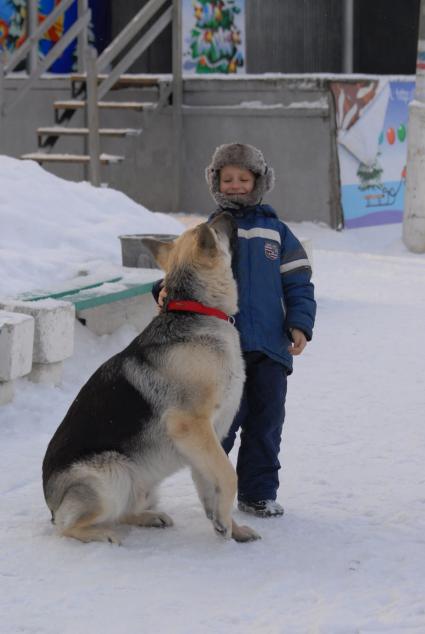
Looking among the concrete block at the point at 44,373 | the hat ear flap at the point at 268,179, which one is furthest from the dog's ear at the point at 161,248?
the concrete block at the point at 44,373

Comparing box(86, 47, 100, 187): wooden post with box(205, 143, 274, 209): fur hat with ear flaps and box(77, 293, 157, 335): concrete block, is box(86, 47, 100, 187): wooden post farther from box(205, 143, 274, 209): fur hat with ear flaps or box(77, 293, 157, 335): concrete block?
box(205, 143, 274, 209): fur hat with ear flaps

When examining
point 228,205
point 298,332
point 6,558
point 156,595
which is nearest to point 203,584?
point 156,595

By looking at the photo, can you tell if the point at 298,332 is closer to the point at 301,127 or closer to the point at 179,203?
the point at 301,127

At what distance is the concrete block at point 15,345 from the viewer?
574 centimetres

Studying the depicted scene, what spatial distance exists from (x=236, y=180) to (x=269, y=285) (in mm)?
438

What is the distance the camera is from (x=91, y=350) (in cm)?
716

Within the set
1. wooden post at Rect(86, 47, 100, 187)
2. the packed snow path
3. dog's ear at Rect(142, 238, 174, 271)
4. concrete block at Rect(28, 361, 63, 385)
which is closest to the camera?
the packed snow path

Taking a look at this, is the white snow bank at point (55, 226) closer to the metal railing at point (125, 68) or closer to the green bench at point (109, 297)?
the green bench at point (109, 297)

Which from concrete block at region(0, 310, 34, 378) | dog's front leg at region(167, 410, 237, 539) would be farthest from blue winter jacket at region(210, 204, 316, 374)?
concrete block at region(0, 310, 34, 378)

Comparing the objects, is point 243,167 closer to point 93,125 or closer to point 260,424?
point 260,424

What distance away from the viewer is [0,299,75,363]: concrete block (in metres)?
6.17

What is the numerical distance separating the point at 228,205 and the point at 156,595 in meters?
1.62

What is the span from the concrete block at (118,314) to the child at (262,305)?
2.83 m

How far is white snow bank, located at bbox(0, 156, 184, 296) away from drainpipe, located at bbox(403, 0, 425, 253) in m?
3.45
